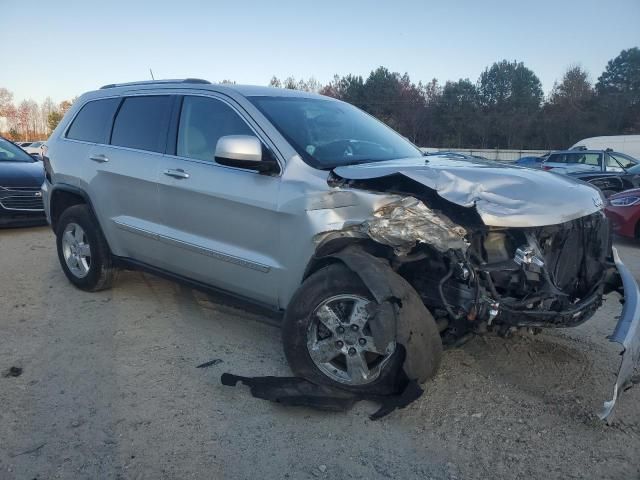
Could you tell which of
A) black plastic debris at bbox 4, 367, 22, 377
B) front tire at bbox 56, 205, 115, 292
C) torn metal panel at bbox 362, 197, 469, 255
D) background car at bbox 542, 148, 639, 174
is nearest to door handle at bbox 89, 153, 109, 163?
front tire at bbox 56, 205, 115, 292

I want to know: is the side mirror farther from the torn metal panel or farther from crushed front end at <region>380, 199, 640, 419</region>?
crushed front end at <region>380, 199, 640, 419</region>

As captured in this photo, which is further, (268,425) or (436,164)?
(436,164)

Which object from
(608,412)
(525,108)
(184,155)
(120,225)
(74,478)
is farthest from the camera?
(525,108)

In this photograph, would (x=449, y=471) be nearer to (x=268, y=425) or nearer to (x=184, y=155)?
(x=268, y=425)

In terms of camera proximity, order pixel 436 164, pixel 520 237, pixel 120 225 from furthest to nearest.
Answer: pixel 120 225 < pixel 436 164 < pixel 520 237

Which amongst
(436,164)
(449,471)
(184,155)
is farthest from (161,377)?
(436,164)

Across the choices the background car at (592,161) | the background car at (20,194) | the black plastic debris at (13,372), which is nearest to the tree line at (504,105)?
the background car at (592,161)

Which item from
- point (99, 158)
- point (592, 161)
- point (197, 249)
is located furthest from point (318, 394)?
point (592, 161)

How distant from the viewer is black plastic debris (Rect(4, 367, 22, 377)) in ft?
11.7

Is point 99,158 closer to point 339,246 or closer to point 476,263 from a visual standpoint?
point 339,246

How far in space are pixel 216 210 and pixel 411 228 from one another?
150 cm

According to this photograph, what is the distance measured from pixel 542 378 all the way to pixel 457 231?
4.30ft

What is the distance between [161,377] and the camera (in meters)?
3.56

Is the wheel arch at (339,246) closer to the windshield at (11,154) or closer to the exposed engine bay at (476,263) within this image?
the exposed engine bay at (476,263)
